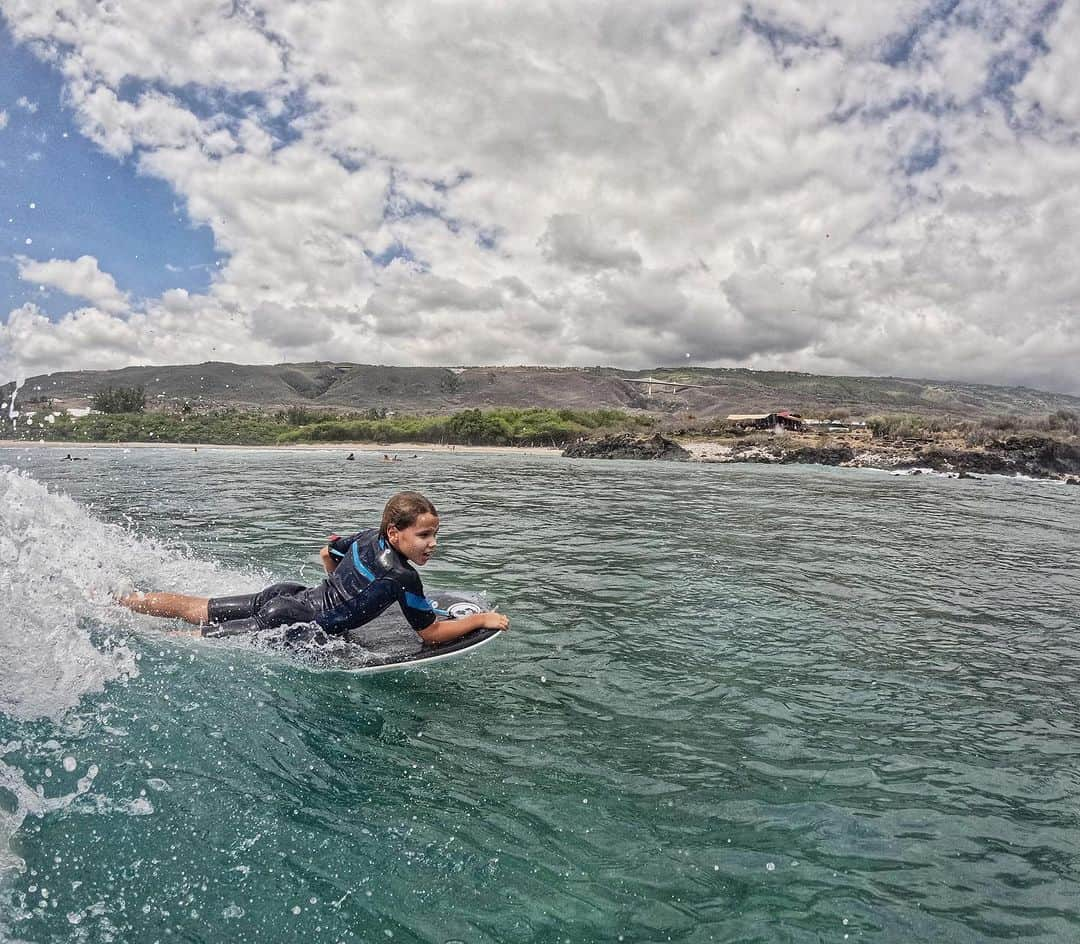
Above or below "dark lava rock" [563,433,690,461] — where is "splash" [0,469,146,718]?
below

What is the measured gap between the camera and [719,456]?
69.5 metres

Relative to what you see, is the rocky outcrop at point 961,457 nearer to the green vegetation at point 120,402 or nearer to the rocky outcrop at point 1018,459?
the rocky outcrop at point 1018,459

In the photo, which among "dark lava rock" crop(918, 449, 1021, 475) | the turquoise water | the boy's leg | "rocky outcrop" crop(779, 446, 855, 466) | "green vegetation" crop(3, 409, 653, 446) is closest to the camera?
the turquoise water

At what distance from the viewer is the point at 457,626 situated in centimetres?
777

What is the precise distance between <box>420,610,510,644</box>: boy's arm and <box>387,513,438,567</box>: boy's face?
1.04 metres

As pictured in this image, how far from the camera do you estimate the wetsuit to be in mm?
7234

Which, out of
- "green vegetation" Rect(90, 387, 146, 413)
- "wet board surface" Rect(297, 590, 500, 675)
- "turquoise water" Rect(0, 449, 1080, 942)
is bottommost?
"turquoise water" Rect(0, 449, 1080, 942)

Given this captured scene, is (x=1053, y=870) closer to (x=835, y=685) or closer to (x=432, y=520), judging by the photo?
(x=835, y=685)

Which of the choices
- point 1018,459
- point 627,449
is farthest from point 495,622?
point 627,449

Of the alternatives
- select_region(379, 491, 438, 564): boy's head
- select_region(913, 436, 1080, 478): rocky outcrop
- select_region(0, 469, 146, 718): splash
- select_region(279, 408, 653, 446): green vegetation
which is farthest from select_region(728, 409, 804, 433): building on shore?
select_region(0, 469, 146, 718): splash

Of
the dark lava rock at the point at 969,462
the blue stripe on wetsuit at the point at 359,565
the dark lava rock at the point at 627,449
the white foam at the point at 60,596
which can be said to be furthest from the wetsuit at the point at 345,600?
the dark lava rock at the point at 627,449

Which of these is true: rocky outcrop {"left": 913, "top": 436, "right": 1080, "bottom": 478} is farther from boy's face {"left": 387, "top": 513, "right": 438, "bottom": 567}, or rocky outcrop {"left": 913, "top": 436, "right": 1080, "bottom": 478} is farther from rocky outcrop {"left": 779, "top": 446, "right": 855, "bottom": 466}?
boy's face {"left": 387, "top": 513, "right": 438, "bottom": 567}

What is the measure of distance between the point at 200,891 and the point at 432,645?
4052mm

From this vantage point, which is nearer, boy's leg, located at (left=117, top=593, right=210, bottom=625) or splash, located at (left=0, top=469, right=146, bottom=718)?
splash, located at (left=0, top=469, right=146, bottom=718)
